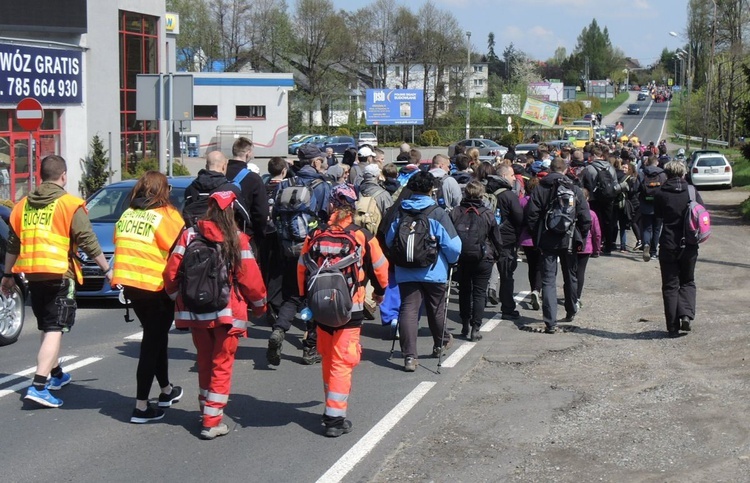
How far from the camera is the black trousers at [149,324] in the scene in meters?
6.83

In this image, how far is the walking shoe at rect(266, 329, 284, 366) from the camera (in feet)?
28.8

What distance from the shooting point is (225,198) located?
6.47 m

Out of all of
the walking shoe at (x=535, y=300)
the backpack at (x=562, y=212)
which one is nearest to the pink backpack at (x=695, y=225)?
the backpack at (x=562, y=212)

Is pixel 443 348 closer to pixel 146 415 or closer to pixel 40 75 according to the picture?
pixel 146 415

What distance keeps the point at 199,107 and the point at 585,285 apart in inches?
2186

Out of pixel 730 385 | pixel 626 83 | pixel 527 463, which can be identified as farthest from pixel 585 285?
pixel 626 83

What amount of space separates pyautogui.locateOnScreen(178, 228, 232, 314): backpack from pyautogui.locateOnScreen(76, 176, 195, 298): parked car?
5672 millimetres

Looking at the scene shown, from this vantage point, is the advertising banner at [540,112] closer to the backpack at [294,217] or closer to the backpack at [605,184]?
the backpack at [605,184]

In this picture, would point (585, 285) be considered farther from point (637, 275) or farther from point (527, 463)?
point (527, 463)

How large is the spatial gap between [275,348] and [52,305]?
216 centimetres

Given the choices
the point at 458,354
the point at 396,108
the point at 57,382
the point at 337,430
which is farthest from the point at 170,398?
the point at 396,108

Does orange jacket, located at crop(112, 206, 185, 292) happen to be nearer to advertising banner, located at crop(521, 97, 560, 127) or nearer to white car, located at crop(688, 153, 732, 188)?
white car, located at crop(688, 153, 732, 188)

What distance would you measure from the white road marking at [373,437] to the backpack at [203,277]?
131cm

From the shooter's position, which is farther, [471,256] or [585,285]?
[585,285]
